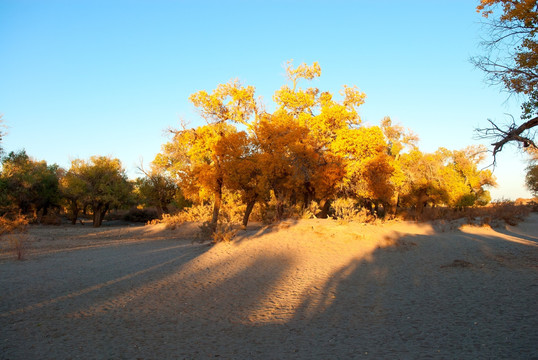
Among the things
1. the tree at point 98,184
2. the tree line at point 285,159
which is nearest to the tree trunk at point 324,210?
the tree line at point 285,159

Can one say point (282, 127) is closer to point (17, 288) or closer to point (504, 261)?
point (504, 261)

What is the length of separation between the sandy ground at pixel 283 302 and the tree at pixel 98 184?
73.8ft

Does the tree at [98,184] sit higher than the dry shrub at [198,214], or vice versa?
the tree at [98,184]

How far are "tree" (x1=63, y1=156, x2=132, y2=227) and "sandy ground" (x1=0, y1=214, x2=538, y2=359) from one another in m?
22.5

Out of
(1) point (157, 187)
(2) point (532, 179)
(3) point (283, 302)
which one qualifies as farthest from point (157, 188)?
(2) point (532, 179)

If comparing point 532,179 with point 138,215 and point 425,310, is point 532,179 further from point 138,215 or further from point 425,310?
point 138,215

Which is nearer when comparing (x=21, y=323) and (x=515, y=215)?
(x=21, y=323)

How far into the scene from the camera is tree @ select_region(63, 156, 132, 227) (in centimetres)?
3390

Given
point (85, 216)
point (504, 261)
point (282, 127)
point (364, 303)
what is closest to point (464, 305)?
point (364, 303)

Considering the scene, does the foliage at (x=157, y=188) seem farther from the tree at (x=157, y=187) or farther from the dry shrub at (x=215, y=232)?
the dry shrub at (x=215, y=232)

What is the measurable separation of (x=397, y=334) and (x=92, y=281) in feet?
23.8

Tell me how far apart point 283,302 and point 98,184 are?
32484 mm

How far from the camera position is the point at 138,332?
5.72 metres

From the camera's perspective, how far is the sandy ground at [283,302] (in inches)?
198
